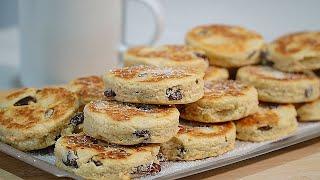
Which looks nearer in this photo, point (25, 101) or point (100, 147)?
point (100, 147)

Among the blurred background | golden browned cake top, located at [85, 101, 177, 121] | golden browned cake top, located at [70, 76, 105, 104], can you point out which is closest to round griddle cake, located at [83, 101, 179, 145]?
golden browned cake top, located at [85, 101, 177, 121]

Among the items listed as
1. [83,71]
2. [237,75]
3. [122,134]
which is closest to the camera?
[122,134]

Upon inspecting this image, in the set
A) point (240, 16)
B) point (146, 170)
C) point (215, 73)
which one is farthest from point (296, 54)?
point (240, 16)

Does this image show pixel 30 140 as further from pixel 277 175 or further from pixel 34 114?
pixel 277 175

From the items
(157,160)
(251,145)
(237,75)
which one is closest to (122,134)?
(157,160)

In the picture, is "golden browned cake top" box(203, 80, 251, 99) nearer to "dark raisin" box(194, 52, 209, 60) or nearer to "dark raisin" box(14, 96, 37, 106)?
"dark raisin" box(194, 52, 209, 60)

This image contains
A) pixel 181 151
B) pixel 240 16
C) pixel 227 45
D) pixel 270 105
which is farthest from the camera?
pixel 240 16

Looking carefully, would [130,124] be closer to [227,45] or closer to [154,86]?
[154,86]
